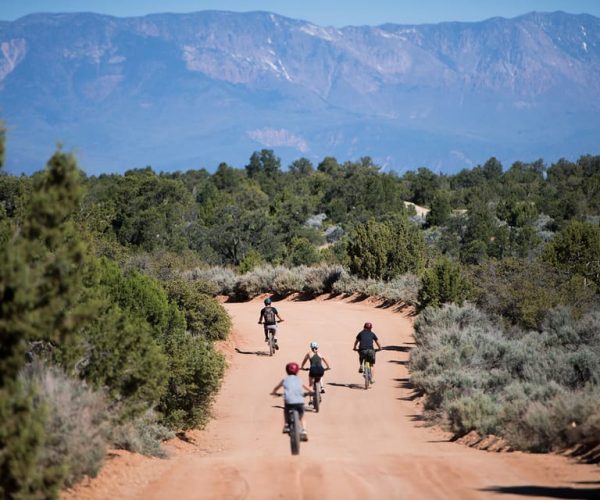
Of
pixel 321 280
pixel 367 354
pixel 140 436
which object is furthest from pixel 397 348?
pixel 321 280

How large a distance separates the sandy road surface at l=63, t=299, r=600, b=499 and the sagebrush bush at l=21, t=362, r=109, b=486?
0.32 metres

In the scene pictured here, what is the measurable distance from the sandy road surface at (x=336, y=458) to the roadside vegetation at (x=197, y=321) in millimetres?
608

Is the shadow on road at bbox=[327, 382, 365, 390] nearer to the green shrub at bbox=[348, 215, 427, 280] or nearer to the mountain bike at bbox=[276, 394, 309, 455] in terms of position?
the mountain bike at bbox=[276, 394, 309, 455]

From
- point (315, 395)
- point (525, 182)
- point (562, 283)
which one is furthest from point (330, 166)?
point (315, 395)

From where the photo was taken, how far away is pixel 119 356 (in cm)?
1165

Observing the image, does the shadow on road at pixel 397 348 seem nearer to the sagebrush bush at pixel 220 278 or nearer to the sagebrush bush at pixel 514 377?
the sagebrush bush at pixel 514 377

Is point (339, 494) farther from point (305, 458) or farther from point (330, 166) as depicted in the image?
point (330, 166)

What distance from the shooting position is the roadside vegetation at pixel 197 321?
8.70 meters

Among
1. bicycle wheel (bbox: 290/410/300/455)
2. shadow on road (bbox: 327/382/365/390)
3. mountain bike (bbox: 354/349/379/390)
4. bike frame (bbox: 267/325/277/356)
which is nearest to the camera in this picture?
bicycle wheel (bbox: 290/410/300/455)

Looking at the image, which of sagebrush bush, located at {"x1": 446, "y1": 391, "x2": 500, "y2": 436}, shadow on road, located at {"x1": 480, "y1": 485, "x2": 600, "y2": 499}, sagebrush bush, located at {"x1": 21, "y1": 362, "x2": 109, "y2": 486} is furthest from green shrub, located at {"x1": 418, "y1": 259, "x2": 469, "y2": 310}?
sagebrush bush, located at {"x1": 21, "y1": 362, "x2": 109, "y2": 486}

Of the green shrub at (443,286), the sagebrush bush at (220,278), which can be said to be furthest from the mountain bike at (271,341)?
the sagebrush bush at (220,278)

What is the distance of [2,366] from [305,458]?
4.87 metres

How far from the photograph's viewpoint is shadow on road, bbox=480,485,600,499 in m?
9.71

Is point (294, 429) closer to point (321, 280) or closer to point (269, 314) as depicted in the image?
point (269, 314)
